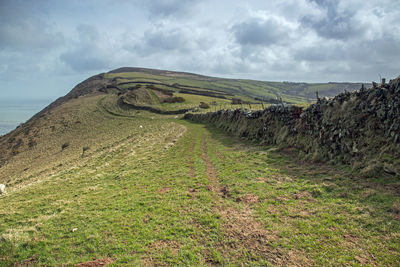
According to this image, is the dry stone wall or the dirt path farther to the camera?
the dry stone wall

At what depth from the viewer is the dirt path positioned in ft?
21.5

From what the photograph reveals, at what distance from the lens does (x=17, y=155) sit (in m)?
48.1

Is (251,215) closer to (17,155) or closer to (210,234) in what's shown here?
(210,234)

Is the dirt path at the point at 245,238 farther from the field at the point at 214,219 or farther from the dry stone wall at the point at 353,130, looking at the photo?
the dry stone wall at the point at 353,130

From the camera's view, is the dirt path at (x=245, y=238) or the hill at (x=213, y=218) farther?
the hill at (x=213, y=218)

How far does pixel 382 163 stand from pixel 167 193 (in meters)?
11.5

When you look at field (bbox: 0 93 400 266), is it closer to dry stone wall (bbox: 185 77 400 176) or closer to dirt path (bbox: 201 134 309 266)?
dirt path (bbox: 201 134 309 266)

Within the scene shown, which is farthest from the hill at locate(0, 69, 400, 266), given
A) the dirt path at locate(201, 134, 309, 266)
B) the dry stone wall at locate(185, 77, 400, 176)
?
the dry stone wall at locate(185, 77, 400, 176)

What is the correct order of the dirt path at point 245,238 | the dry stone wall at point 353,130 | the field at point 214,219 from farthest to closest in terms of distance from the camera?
the dry stone wall at point 353,130, the field at point 214,219, the dirt path at point 245,238

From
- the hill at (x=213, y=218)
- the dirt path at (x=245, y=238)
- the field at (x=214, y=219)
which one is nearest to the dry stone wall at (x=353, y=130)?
the hill at (x=213, y=218)

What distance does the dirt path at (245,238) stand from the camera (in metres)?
6.56

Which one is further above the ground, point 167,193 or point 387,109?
point 387,109

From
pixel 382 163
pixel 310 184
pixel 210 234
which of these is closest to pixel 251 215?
pixel 210 234

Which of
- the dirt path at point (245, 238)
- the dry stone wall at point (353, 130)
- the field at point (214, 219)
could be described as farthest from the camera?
the dry stone wall at point (353, 130)
